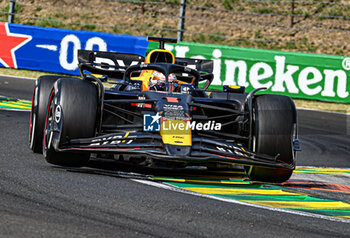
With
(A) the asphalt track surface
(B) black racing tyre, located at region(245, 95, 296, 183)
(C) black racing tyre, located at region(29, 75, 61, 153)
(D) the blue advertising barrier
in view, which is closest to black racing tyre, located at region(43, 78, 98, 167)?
(A) the asphalt track surface

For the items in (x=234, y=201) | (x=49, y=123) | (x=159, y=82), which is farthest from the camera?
(x=159, y=82)

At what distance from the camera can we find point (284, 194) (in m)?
5.70

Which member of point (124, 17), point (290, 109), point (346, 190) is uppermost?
point (124, 17)

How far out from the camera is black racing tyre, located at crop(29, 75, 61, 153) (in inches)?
264

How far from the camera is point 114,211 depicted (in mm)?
4289

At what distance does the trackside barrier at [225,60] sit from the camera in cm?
1395

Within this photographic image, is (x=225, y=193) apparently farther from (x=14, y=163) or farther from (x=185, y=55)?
(x=185, y=55)

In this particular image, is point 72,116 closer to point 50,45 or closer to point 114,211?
point 114,211

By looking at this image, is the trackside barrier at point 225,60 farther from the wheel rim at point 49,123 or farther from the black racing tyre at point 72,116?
the black racing tyre at point 72,116

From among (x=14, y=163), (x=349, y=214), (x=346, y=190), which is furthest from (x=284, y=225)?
(x=14, y=163)

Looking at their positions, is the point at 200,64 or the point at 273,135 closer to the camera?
the point at 273,135

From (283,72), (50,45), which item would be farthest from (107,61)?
(50,45)

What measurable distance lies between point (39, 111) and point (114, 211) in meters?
2.74

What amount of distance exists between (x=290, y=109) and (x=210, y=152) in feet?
3.43
